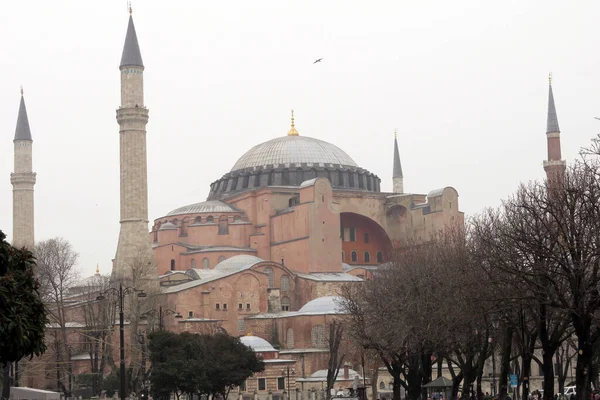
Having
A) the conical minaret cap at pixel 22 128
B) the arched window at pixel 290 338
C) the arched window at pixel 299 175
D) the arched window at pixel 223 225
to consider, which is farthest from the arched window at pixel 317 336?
the conical minaret cap at pixel 22 128

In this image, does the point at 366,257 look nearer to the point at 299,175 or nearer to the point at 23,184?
the point at 299,175

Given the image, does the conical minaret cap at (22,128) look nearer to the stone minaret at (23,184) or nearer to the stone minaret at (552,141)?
the stone minaret at (23,184)

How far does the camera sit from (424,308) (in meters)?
35.1

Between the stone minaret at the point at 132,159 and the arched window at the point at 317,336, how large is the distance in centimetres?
1060

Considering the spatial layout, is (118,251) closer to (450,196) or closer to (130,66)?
(130,66)

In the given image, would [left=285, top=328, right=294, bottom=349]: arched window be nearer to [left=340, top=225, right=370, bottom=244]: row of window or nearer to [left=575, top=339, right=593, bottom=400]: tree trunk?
[left=340, top=225, right=370, bottom=244]: row of window

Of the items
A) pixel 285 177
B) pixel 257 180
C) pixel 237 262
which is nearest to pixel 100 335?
pixel 237 262

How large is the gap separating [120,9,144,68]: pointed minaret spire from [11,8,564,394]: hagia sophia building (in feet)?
0.27

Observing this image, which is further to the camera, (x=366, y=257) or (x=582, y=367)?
(x=366, y=257)

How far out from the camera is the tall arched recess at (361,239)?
77.4 metres

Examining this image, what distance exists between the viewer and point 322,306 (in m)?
63.4

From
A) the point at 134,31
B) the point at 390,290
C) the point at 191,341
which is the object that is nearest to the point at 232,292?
the point at 134,31

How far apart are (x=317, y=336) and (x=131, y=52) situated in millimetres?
19317

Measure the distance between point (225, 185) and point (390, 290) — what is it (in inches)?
1825
